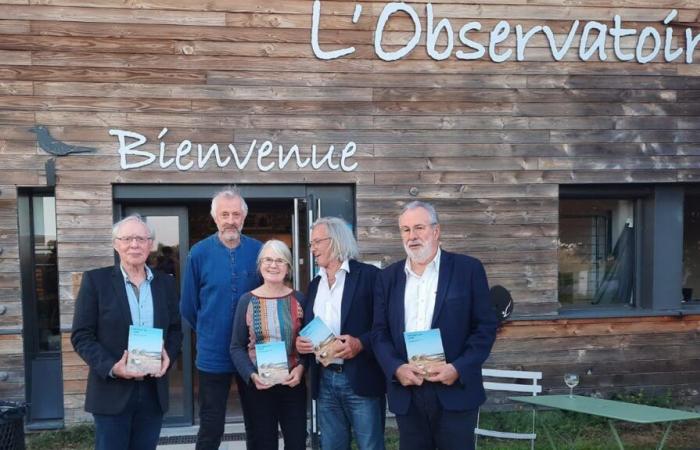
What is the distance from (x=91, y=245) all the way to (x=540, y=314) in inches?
162

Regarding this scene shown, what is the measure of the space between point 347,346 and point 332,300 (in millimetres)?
288

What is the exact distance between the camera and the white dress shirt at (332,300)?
126 inches

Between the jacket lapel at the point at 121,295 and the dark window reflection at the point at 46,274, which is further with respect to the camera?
the dark window reflection at the point at 46,274

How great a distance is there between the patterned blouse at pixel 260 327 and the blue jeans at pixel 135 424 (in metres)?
0.47

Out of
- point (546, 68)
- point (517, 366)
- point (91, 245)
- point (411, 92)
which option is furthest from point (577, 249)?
point (91, 245)

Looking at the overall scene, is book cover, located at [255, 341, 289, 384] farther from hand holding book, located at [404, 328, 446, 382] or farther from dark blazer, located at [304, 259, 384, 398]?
hand holding book, located at [404, 328, 446, 382]

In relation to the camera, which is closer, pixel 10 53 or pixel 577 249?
pixel 10 53

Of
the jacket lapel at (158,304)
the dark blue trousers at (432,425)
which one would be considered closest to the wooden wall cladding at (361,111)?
the jacket lapel at (158,304)

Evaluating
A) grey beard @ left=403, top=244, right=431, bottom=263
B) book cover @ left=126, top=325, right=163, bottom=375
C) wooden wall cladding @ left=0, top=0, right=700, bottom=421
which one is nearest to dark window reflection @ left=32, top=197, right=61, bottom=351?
Result: wooden wall cladding @ left=0, top=0, right=700, bottom=421

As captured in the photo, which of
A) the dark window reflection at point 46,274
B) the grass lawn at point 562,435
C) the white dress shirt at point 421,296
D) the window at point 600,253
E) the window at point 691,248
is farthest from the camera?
the window at point 691,248

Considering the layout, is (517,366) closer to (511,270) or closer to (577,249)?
(511,270)

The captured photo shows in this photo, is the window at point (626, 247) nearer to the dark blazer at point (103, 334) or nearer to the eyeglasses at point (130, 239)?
the eyeglasses at point (130, 239)

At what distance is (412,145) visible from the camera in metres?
5.42

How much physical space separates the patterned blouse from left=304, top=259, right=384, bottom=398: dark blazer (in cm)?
11
